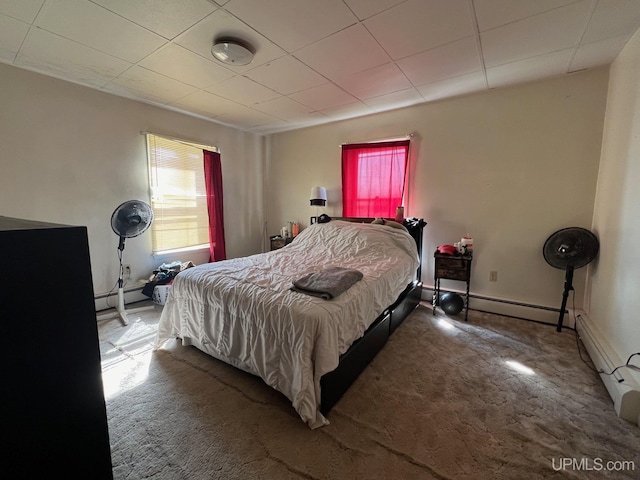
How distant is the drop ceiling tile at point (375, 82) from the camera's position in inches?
97.1

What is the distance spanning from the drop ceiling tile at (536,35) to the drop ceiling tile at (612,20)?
0.20 feet

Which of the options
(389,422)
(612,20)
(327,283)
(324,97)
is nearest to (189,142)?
(324,97)

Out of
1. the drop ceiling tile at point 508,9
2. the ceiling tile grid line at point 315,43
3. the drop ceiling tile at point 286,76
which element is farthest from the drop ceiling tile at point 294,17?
the drop ceiling tile at point 508,9

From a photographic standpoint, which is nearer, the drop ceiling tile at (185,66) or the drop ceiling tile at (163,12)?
the drop ceiling tile at (163,12)

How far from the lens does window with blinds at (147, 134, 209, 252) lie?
3482 mm

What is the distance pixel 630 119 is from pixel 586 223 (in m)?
1.03

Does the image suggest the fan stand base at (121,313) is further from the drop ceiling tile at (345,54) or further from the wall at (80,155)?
the drop ceiling tile at (345,54)

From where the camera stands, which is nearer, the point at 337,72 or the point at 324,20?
the point at 324,20

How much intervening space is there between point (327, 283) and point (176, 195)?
9.68 ft

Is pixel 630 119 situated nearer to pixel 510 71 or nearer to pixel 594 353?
pixel 510 71

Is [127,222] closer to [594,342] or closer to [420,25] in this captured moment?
[420,25]

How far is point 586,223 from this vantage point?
261cm

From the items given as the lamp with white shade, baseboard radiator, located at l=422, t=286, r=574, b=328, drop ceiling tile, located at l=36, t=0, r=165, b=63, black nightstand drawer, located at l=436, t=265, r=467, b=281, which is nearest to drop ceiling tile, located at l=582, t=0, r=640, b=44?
black nightstand drawer, located at l=436, t=265, r=467, b=281

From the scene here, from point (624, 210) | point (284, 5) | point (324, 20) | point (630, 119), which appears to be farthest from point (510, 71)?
point (284, 5)
